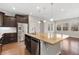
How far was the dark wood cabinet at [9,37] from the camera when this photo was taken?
1848mm

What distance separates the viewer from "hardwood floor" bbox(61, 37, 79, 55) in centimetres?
181

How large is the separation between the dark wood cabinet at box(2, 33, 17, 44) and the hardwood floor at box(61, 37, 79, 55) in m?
1.11

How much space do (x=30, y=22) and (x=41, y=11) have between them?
1.18 ft

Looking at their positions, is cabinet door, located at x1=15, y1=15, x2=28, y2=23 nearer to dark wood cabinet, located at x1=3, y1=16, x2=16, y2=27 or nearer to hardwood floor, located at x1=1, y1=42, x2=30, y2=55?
dark wood cabinet, located at x1=3, y1=16, x2=16, y2=27

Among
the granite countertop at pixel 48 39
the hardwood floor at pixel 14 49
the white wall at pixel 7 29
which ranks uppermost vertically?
the white wall at pixel 7 29

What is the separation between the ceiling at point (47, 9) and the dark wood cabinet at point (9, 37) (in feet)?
1.69


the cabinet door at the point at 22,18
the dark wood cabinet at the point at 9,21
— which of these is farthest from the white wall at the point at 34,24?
the dark wood cabinet at the point at 9,21

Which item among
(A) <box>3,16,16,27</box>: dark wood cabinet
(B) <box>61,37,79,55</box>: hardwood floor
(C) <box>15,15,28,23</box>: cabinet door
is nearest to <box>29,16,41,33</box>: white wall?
(C) <box>15,15,28,23</box>: cabinet door

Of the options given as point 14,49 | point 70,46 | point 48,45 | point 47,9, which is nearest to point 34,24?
point 47,9

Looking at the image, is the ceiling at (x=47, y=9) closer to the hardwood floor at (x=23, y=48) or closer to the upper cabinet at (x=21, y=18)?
the upper cabinet at (x=21, y=18)

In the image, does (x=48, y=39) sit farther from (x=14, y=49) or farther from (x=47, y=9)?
(x=14, y=49)

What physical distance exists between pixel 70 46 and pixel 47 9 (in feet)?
3.46
